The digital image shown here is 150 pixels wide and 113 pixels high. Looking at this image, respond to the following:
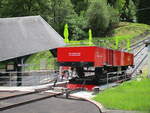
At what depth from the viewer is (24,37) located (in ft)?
86.3

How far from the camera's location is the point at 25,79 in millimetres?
24922

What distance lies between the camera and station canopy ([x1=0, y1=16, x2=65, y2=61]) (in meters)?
24.0

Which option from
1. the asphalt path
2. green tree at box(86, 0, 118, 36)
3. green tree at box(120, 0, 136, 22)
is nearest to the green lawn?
the asphalt path

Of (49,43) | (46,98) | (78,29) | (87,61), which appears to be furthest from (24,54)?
Answer: (78,29)

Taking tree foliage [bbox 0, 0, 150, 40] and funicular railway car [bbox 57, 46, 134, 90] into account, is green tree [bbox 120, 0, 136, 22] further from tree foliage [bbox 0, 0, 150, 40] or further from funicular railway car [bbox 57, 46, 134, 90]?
funicular railway car [bbox 57, 46, 134, 90]

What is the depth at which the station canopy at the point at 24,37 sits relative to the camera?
24.0m

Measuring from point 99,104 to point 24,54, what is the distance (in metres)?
11.6

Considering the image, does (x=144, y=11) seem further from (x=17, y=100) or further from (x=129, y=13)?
(x=17, y=100)

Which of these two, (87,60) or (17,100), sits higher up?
(87,60)

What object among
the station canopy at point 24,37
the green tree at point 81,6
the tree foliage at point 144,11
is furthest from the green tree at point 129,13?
the station canopy at point 24,37

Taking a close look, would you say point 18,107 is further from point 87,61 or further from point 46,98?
point 87,61

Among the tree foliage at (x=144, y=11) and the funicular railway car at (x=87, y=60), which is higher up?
the tree foliage at (x=144, y=11)

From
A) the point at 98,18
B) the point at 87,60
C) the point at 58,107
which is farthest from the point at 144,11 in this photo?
the point at 58,107

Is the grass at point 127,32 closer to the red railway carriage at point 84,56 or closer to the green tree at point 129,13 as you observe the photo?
the green tree at point 129,13
